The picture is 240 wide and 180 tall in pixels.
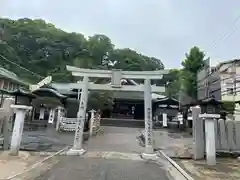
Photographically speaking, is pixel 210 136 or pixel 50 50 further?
pixel 50 50

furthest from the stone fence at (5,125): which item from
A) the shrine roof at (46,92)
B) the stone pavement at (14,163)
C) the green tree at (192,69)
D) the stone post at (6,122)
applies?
the green tree at (192,69)

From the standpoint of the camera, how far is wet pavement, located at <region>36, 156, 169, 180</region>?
22.9ft

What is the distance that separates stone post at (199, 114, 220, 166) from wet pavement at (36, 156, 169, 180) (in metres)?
2.12

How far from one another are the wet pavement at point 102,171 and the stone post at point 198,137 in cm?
217

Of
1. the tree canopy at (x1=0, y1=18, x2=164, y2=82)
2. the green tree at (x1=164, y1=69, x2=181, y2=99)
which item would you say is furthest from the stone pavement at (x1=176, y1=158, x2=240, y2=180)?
the tree canopy at (x1=0, y1=18, x2=164, y2=82)

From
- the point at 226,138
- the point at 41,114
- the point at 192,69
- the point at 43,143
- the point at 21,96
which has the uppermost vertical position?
the point at 192,69

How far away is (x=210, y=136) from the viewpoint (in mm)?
10148

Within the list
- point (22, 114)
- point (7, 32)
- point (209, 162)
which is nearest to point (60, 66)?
point (7, 32)

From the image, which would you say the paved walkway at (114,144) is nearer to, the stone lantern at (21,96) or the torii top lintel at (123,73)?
the torii top lintel at (123,73)

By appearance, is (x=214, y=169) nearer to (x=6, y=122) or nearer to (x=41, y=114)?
(x=6, y=122)

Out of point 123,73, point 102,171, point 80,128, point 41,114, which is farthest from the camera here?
point 41,114

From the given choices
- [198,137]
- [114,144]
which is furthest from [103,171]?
[114,144]

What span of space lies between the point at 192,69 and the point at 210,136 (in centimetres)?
1858

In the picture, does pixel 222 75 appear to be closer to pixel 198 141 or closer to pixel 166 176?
pixel 198 141
